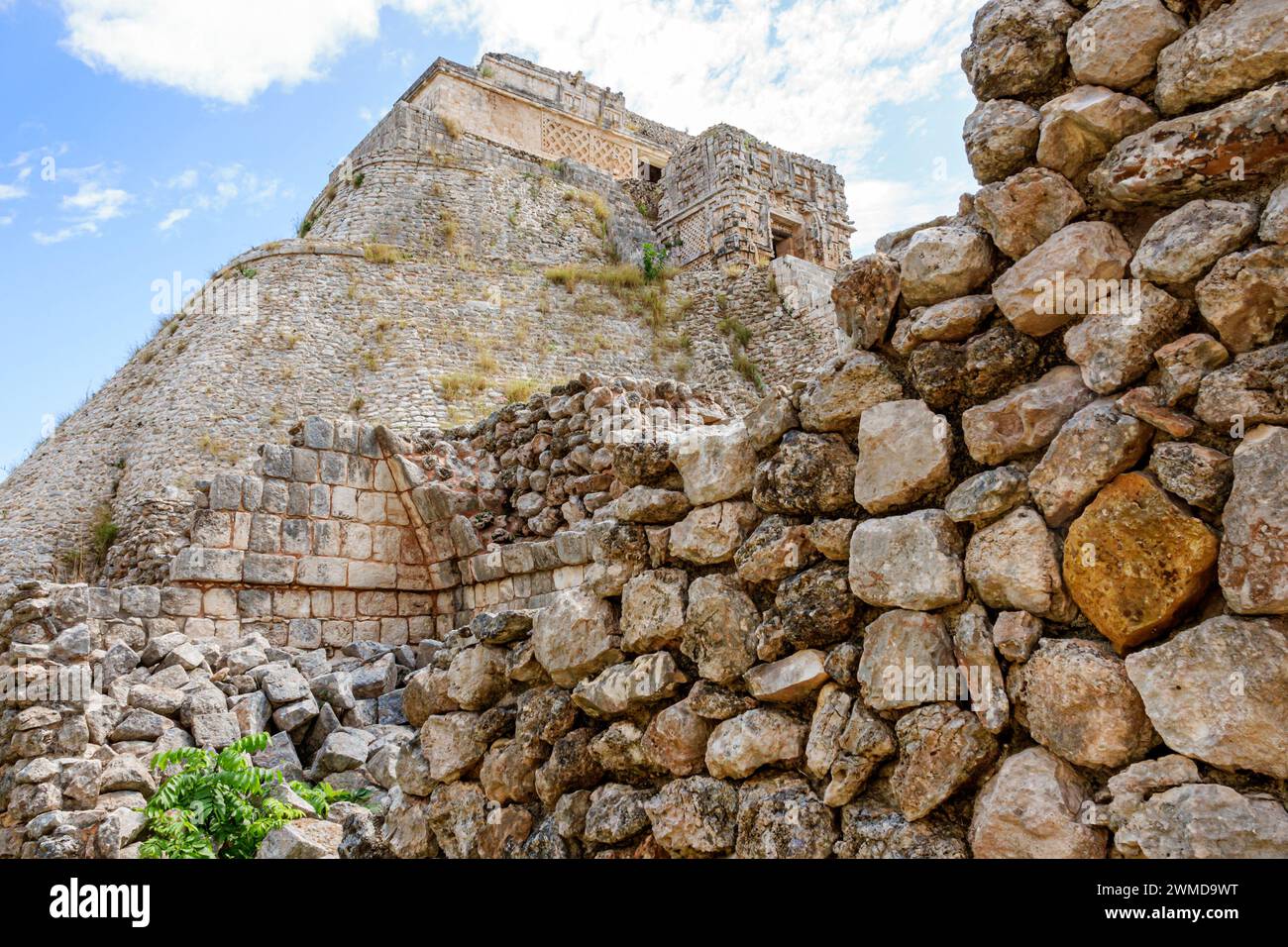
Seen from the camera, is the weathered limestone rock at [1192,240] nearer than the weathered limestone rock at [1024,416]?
Yes

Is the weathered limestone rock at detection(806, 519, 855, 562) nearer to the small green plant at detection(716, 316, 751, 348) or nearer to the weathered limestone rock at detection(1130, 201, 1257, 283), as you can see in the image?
the weathered limestone rock at detection(1130, 201, 1257, 283)

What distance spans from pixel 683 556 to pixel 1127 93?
71.2 inches

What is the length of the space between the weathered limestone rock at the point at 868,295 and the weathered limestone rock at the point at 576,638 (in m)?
1.30

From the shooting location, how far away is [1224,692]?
1889 mm

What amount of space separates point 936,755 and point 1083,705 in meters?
0.37

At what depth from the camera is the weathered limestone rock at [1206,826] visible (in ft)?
5.87

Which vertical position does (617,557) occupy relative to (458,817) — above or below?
above

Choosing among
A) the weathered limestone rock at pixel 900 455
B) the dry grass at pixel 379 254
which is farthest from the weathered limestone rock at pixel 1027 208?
the dry grass at pixel 379 254

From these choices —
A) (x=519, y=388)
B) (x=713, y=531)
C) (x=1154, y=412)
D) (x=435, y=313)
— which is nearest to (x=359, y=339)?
(x=435, y=313)

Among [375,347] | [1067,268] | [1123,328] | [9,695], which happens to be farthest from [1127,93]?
[375,347]

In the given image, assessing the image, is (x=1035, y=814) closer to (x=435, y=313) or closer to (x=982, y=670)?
(x=982, y=670)

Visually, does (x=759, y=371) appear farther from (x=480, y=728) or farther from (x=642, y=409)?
(x=480, y=728)

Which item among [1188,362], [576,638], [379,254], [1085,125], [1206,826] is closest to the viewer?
[1206,826]

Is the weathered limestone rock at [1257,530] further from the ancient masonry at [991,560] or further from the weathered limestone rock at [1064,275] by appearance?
the weathered limestone rock at [1064,275]
